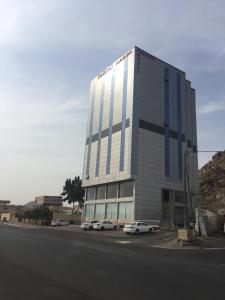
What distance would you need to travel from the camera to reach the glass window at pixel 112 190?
274ft

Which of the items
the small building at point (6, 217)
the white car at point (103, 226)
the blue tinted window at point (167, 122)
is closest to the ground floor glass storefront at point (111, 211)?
the blue tinted window at point (167, 122)

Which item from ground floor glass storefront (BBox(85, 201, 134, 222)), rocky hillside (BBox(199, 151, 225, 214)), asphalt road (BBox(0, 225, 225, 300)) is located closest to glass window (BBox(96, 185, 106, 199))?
ground floor glass storefront (BBox(85, 201, 134, 222))

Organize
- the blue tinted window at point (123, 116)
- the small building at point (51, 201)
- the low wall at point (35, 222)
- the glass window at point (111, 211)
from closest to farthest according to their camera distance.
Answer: the blue tinted window at point (123, 116), the glass window at point (111, 211), the low wall at point (35, 222), the small building at point (51, 201)

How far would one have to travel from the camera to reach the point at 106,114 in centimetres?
8988

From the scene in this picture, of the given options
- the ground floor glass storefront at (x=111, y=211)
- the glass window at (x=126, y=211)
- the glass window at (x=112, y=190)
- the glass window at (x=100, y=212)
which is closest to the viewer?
the glass window at (x=126, y=211)

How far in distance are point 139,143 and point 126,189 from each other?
10.6 m

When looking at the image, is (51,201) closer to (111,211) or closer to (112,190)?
(112,190)

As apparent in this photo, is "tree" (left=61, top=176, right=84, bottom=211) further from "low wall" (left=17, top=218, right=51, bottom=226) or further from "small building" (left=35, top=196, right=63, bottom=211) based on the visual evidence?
"small building" (left=35, top=196, right=63, bottom=211)

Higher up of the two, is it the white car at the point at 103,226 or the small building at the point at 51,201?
the small building at the point at 51,201

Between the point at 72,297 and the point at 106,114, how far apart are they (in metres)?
81.5

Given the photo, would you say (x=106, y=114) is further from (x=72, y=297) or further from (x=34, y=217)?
(x=72, y=297)

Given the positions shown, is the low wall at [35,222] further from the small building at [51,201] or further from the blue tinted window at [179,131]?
the small building at [51,201]

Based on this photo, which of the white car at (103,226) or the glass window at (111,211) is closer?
the white car at (103,226)

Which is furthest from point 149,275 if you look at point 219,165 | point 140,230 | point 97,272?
point 219,165
